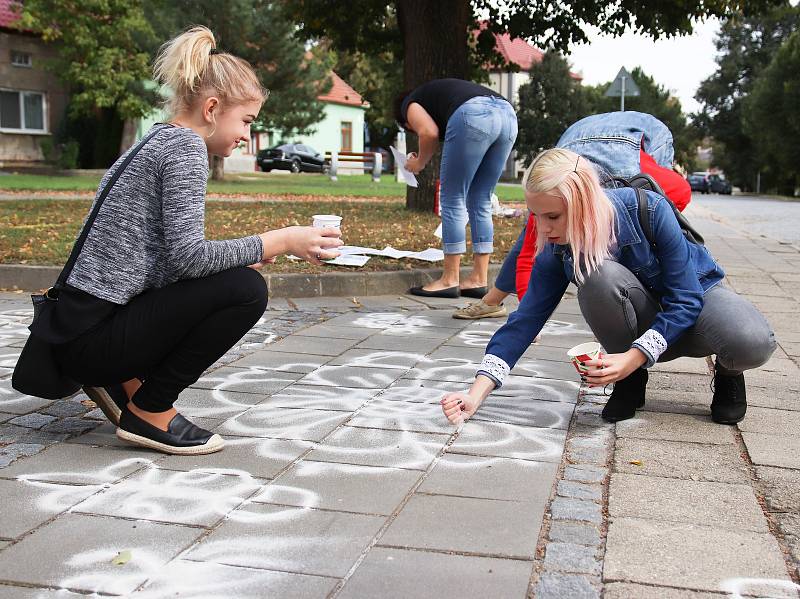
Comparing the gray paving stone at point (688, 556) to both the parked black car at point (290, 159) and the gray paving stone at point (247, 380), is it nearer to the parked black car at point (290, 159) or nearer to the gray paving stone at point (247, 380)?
the gray paving stone at point (247, 380)

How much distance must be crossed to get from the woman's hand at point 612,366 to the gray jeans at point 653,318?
0.20 meters

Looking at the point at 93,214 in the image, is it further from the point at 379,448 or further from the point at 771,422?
the point at 771,422

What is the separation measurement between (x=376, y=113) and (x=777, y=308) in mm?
47212

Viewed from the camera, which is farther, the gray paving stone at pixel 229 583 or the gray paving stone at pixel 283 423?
the gray paving stone at pixel 283 423

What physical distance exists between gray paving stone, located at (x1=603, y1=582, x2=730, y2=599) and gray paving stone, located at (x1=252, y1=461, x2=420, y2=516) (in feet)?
2.41

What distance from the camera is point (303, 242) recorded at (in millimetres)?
3285

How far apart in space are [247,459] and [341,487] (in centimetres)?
44

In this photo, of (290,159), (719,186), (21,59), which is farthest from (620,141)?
(719,186)

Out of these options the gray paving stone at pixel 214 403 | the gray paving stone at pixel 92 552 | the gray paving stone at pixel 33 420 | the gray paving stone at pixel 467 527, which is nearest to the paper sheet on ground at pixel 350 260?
the gray paving stone at pixel 214 403

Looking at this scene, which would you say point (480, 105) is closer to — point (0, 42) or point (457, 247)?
point (457, 247)

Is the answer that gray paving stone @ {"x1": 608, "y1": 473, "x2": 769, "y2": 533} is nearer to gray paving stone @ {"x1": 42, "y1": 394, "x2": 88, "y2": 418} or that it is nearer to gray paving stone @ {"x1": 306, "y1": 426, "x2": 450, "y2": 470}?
gray paving stone @ {"x1": 306, "y1": 426, "x2": 450, "y2": 470}

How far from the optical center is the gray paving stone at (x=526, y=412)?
12.4 feet

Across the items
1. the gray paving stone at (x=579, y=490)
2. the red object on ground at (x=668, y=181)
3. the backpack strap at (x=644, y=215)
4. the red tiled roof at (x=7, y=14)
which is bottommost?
the gray paving stone at (x=579, y=490)

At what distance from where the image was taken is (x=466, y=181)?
6.55 m
